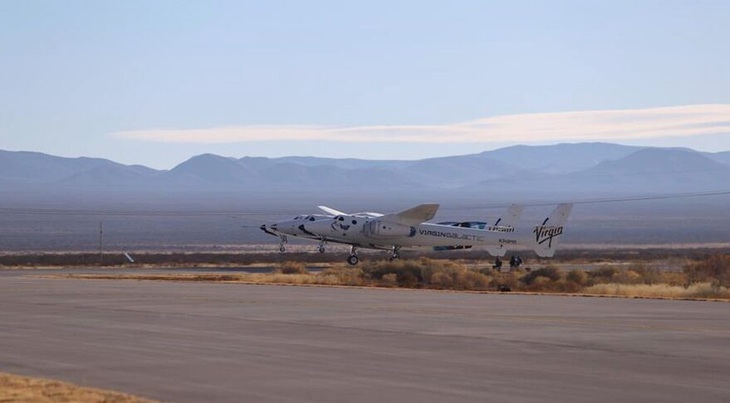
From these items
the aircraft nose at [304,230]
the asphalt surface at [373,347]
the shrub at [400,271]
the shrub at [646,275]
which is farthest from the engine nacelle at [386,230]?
the asphalt surface at [373,347]

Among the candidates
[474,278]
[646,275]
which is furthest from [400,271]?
[646,275]

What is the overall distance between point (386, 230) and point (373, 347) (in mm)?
44250

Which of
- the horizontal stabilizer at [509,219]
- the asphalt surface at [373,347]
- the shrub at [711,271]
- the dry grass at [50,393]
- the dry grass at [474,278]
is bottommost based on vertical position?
the dry grass at [50,393]

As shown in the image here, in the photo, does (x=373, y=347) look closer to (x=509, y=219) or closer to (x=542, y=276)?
(x=542, y=276)

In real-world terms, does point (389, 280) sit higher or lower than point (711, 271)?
lower

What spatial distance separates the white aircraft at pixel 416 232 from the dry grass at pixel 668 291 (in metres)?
25.7

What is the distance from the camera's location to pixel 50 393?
14055 millimetres

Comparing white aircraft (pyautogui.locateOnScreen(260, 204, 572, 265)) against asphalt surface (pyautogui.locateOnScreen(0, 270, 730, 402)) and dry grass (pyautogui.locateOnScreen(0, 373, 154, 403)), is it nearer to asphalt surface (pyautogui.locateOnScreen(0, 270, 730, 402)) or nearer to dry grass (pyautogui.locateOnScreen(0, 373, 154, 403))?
asphalt surface (pyautogui.locateOnScreen(0, 270, 730, 402))

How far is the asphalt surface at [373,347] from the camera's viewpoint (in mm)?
14641

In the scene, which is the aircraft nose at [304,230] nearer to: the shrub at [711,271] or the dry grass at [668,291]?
the shrub at [711,271]

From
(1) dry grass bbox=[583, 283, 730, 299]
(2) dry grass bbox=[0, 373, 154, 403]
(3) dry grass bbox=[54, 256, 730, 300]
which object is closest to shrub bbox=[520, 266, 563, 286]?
(3) dry grass bbox=[54, 256, 730, 300]

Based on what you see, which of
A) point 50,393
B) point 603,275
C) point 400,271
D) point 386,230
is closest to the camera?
point 50,393

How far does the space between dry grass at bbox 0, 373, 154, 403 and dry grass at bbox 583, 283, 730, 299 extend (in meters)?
20.8

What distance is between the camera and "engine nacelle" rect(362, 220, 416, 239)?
208ft
